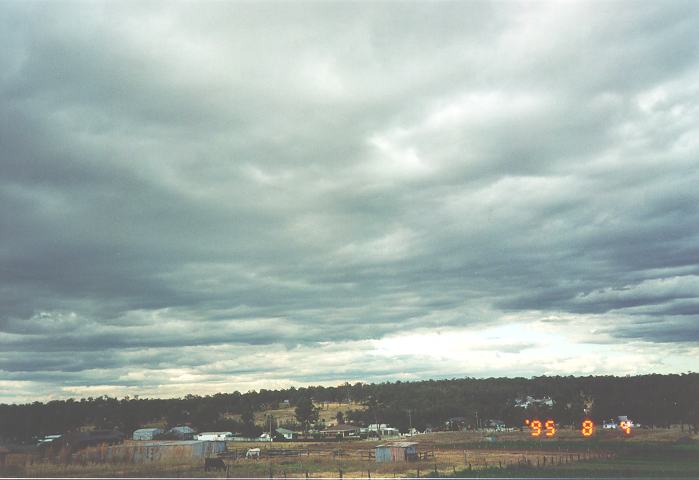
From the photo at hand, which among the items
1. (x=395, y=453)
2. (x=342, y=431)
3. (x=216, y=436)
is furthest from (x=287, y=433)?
(x=395, y=453)

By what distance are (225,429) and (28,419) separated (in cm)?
6050

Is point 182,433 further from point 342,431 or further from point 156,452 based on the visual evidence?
point 156,452

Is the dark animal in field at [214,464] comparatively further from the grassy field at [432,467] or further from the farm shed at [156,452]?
the farm shed at [156,452]

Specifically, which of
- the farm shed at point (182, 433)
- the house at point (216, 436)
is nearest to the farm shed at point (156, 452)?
the farm shed at point (182, 433)

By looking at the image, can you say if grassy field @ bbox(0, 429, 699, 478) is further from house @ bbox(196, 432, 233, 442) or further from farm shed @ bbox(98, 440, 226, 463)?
house @ bbox(196, 432, 233, 442)

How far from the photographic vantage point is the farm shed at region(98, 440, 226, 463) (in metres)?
81.2

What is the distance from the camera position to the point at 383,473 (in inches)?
2623

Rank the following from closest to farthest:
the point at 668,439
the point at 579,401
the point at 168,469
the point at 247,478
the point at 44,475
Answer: the point at 247,478
the point at 44,475
the point at 168,469
the point at 668,439
the point at 579,401

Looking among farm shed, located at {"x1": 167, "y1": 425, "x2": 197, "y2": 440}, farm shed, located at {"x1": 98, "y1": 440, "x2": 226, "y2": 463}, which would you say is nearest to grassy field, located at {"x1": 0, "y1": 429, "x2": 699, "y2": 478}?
farm shed, located at {"x1": 98, "y1": 440, "x2": 226, "y2": 463}

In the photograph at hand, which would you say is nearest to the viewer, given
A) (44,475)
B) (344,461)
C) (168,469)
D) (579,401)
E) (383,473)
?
(44,475)

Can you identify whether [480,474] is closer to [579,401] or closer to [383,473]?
[383,473]

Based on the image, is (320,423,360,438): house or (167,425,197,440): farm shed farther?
(320,423,360,438): house

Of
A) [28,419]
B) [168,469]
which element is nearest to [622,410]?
[168,469]

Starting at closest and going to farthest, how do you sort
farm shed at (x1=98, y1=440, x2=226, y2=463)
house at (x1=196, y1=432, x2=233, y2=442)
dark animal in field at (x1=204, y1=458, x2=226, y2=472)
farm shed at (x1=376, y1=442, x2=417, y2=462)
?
dark animal in field at (x1=204, y1=458, x2=226, y2=472), farm shed at (x1=98, y1=440, x2=226, y2=463), farm shed at (x1=376, y1=442, x2=417, y2=462), house at (x1=196, y1=432, x2=233, y2=442)
